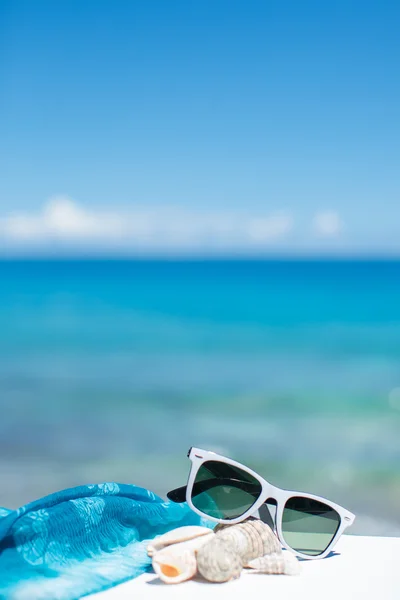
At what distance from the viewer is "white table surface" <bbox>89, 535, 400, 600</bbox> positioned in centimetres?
103

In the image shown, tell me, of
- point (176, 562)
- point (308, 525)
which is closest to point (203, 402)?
point (308, 525)

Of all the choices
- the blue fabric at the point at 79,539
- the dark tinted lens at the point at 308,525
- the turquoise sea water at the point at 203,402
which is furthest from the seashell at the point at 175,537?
the turquoise sea water at the point at 203,402

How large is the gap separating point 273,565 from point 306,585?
6 centimetres

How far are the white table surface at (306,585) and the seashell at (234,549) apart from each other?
19 millimetres

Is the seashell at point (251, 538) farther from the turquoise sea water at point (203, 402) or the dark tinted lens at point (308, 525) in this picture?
the turquoise sea water at point (203, 402)

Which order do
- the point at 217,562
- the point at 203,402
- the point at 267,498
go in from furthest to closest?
1. the point at 203,402
2. the point at 267,498
3. the point at 217,562

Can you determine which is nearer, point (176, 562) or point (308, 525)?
point (176, 562)

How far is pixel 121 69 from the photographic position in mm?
21188

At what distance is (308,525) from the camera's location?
3.86 feet

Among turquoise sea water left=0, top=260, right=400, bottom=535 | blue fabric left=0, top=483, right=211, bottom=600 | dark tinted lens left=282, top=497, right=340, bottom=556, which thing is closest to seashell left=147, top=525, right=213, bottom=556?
blue fabric left=0, top=483, right=211, bottom=600

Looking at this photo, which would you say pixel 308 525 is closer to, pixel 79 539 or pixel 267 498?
pixel 267 498

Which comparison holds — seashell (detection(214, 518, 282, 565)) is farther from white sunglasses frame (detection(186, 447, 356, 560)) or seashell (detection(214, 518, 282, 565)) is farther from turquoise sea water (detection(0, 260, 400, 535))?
turquoise sea water (detection(0, 260, 400, 535))

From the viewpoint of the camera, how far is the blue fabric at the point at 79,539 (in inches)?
41.3

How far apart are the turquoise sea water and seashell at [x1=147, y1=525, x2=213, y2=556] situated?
88 centimetres
